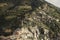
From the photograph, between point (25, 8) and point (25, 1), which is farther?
point (25, 1)

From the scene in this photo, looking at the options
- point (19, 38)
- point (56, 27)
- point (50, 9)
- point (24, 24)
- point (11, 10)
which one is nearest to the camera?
point (19, 38)

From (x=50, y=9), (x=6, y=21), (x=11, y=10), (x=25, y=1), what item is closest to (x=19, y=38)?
(x=6, y=21)

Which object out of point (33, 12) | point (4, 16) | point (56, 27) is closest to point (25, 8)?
point (33, 12)

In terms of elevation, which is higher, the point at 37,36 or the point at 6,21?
the point at 6,21

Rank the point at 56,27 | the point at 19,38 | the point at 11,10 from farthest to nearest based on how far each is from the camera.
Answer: the point at 56,27
the point at 11,10
the point at 19,38

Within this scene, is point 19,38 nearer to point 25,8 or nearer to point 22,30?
point 22,30

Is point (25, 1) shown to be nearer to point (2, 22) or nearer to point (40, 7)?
point (40, 7)
